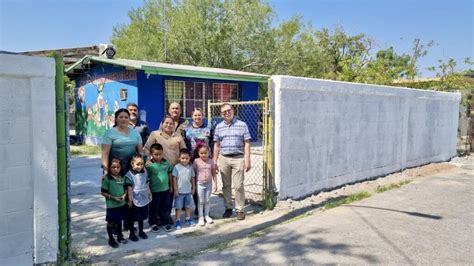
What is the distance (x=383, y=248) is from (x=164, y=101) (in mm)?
11213

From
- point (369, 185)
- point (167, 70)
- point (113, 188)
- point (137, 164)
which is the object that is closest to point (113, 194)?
point (113, 188)

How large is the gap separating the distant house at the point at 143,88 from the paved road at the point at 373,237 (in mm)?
8648

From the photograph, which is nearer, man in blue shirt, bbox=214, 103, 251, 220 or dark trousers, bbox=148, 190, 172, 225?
dark trousers, bbox=148, 190, 172, 225

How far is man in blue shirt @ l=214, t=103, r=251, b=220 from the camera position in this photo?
5.89 m

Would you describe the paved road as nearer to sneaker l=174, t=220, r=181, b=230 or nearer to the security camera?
sneaker l=174, t=220, r=181, b=230

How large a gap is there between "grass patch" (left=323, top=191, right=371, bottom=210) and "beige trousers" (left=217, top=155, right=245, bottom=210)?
1606mm

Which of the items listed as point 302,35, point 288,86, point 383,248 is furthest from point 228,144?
point 302,35

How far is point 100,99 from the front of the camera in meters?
16.0

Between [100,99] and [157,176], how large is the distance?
38.8 feet

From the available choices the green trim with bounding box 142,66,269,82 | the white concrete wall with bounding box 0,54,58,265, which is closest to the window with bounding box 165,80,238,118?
the green trim with bounding box 142,66,269,82

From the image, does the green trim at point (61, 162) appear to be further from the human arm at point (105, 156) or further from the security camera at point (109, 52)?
the security camera at point (109, 52)

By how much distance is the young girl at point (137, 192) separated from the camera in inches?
189

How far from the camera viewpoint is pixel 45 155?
3.92m

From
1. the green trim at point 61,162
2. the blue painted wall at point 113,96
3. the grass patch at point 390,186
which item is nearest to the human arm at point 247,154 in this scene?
the green trim at point 61,162
